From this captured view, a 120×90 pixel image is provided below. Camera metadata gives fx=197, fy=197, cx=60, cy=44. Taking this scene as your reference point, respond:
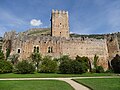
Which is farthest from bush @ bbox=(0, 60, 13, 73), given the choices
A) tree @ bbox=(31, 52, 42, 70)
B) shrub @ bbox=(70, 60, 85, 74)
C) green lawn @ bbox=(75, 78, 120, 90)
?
green lawn @ bbox=(75, 78, 120, 90)

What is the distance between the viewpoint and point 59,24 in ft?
184

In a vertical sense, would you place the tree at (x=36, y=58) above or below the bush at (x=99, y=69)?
above

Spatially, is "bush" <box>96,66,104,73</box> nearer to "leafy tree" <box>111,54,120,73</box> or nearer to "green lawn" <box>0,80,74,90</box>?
"leafy tree" <box>111,54,120,73</box>

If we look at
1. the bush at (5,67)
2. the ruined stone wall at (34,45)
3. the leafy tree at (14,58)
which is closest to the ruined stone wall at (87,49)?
the ruined stone wall at (34,45)

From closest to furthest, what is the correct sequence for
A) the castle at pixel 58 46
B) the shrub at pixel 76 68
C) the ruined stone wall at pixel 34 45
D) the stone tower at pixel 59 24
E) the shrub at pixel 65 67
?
1. the shrub at pixel 76 68
2. the shrub at pixel 65 67
3. the ruined stone wall at pixel 34 45
4. the castle at pixel 58 46
5. the stone tower at pixel 59 24

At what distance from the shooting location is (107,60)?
4941cm

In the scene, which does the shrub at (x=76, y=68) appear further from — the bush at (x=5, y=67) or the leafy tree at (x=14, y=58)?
the leafy tree at (x=14, y=58)

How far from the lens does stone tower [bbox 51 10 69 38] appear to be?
55.8 meters

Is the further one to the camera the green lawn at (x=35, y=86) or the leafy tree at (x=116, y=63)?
the leafy tree at (x=116, y=63)

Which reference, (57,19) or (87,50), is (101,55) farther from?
(57,19)

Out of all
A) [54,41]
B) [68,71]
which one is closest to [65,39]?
[54,41]

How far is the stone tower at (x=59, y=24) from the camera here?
183 ft

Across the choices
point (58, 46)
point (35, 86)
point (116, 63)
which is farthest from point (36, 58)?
point (35, 86)

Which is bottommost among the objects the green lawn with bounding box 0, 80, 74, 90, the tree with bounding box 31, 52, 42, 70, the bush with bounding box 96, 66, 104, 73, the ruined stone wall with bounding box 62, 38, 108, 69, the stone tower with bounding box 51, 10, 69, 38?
the green lawn with bounding box 0, 80, 74, 90
